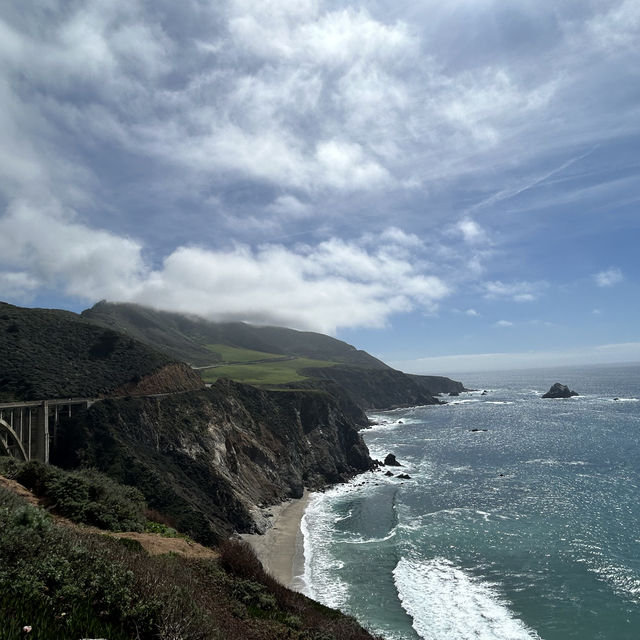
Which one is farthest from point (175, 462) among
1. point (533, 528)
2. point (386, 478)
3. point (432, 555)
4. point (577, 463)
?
point (577, 463)

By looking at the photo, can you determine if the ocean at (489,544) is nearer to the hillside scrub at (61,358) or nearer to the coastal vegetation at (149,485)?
the coastal vegetation at (149,485)

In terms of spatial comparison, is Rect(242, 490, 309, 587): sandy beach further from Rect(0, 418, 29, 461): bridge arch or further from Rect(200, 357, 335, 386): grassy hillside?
Rect(200, 357, 335, 386): grassy hillside

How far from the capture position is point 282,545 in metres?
40.8

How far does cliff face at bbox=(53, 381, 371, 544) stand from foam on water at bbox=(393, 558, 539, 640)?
14001mm

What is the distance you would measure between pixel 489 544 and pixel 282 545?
61.6 feet

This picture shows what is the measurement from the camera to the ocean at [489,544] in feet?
87.3

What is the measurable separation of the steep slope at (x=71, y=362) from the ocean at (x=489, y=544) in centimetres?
2720

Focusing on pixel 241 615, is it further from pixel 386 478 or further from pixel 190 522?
pixel 386 478

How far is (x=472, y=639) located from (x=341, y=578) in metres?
11.3

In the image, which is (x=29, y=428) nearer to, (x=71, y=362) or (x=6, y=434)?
(x=6, y=434)

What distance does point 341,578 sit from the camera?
33.3 metres

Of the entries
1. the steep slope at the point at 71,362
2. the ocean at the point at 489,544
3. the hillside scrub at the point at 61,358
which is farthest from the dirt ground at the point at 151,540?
the hillside scrub at the point at 61,358

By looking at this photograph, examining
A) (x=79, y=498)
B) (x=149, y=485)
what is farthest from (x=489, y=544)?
(x=79, y=498)

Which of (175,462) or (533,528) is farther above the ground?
(175,462)
